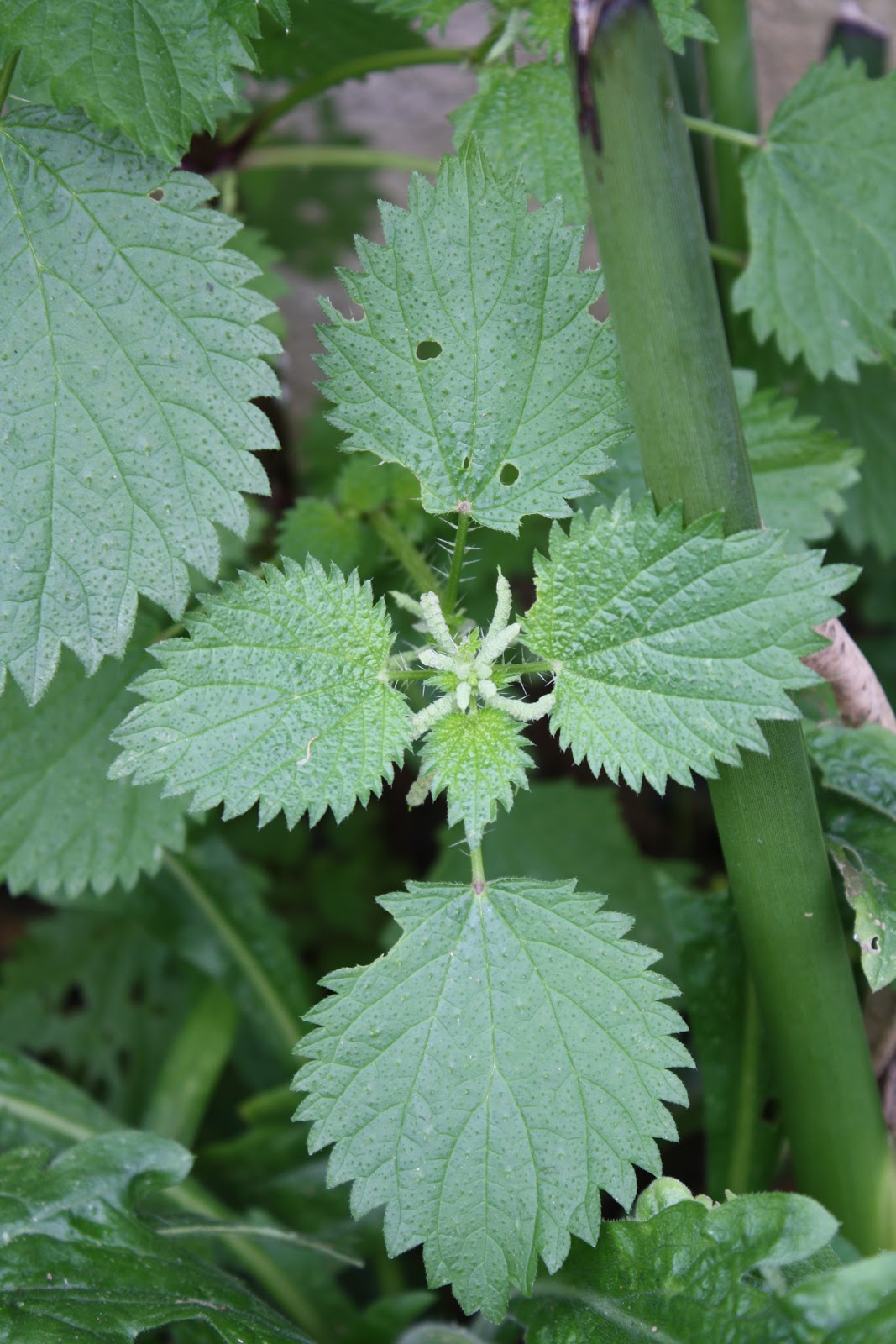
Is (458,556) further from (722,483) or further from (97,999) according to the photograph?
(97,999)

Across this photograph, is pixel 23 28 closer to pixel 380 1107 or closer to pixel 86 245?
pixel 86 245

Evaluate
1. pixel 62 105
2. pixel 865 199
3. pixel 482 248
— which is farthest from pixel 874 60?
pixel 62 105

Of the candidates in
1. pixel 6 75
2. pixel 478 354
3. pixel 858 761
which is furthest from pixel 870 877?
pixel 6 75

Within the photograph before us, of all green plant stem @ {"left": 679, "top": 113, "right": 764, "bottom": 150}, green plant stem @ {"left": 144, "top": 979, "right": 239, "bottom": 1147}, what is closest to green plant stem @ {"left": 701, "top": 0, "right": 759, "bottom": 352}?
green plant stem @ {"left": 679, "top": 113, "right": 764, "bottom": 150}


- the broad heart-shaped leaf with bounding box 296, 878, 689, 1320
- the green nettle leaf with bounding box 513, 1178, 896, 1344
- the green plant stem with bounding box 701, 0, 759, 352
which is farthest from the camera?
the green plant stem with bounding box 701, 0, 759, 352

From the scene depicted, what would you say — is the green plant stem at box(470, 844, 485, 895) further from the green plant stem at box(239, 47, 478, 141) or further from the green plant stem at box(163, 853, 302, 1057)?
the green plant stem at box(239, 47, 478, 141)

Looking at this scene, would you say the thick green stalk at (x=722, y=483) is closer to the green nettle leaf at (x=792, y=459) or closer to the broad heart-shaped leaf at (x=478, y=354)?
the broad heart-shaped leaf at (x=478, y=354)
